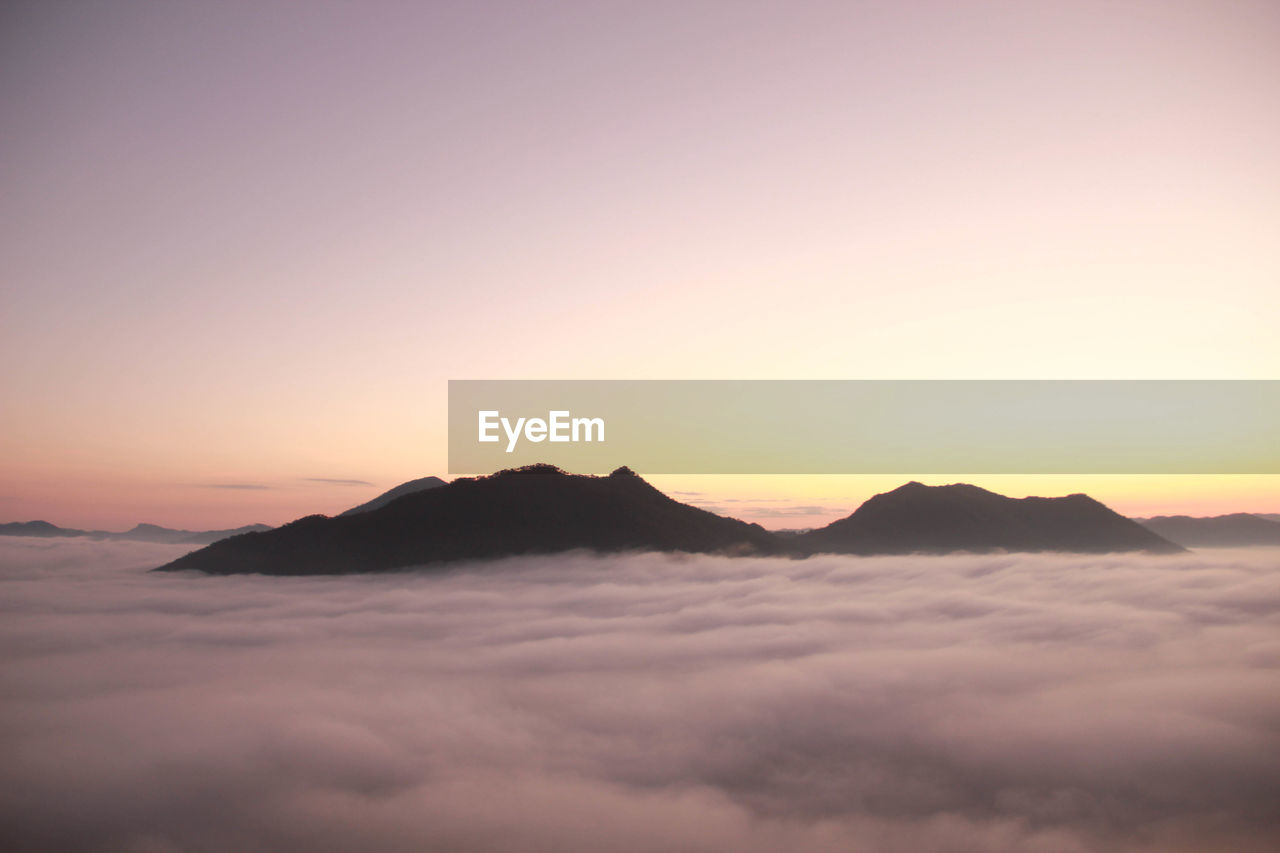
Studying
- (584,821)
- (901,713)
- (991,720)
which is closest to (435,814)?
(584,821)

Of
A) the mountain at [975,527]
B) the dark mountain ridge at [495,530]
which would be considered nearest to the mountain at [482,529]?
the dark mountain ridge at [495,530]

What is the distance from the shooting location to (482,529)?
125438mm

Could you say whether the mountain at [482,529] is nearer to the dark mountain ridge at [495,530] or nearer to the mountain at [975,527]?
the dark mountain ridge at [495,530]

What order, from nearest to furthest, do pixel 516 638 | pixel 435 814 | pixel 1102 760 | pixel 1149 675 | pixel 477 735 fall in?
pixel 435 814 < pixel 1102 760 < pixel 477 735 < pixel 1149 675 < pixel 516 638

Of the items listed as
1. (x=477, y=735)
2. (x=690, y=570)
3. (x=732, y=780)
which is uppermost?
(x=690, y=570)

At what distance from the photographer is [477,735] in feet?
205

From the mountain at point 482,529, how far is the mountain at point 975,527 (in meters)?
57.2

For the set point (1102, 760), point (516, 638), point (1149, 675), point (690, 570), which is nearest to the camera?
point (1102, 760)

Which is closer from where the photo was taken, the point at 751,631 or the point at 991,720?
the point at 991,720

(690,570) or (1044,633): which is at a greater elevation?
(690,570)

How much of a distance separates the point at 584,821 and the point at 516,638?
175 feet

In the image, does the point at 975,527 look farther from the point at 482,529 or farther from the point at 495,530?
the point at 482,529

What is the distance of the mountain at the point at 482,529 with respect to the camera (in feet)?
399

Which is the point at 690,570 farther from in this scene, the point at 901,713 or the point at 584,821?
the point at 584,821
